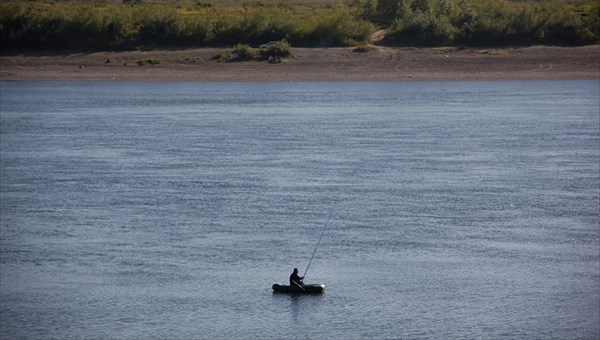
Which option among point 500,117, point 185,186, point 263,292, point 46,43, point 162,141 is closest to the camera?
point 263,292

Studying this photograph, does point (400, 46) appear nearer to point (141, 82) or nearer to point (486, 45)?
point (486, 45)

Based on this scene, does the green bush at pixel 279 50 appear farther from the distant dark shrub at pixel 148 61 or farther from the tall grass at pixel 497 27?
the tall grass at pixel 497 27

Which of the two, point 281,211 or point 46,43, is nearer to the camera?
point 281,211

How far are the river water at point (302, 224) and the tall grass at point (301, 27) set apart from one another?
14615 mm

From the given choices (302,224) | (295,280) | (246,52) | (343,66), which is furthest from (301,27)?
(295,280)

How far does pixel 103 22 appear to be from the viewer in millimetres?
71562

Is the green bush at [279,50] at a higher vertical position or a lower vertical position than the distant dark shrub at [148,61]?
higher

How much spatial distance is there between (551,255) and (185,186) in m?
13.2

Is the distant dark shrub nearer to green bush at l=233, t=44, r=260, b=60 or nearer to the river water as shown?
green bush at l=233, t=44, r=260, b=60

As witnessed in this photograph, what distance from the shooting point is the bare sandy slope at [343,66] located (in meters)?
63.7

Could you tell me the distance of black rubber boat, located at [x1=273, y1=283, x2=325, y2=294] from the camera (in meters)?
26.3

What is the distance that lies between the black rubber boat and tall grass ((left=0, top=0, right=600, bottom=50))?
4307 centimetres

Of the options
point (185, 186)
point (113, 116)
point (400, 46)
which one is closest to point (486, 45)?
point (400, 46)

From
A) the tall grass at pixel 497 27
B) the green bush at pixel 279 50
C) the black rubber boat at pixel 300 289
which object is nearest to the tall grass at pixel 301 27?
the tall grass at pixel 497 27
